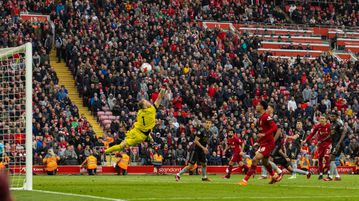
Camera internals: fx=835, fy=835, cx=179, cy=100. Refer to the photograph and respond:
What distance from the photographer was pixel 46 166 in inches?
1516

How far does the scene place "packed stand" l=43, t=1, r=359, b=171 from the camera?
46.1 meters

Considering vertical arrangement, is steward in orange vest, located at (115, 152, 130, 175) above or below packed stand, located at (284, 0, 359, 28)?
below

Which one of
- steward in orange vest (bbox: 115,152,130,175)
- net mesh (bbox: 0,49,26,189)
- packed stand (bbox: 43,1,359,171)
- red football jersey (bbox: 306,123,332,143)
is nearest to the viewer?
net mesh (bbox: 0,49,26,189)

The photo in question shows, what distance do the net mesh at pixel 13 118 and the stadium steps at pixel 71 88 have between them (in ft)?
58.7

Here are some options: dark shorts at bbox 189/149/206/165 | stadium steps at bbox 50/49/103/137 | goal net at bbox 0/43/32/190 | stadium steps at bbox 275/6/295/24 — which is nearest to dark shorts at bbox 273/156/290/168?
dark shorts at bbox 189/149/206/165

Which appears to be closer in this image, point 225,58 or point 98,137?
point 98,137

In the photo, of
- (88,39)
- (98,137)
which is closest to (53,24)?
(88,39)

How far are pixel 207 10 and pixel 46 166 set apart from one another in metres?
25.9

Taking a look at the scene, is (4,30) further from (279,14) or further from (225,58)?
(279,14)

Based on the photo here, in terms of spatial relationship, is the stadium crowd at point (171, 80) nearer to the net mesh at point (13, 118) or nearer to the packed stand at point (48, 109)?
the packed stand at point (48, 109)

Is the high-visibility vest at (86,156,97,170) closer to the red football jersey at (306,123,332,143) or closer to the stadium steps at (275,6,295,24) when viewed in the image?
the red football jersey at (306,123,332,143)

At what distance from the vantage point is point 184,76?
50062 millimetres

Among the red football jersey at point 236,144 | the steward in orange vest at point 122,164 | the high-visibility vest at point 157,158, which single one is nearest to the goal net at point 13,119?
the red football jersey at point 236,144

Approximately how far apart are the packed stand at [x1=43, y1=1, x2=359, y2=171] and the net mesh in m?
15.5
